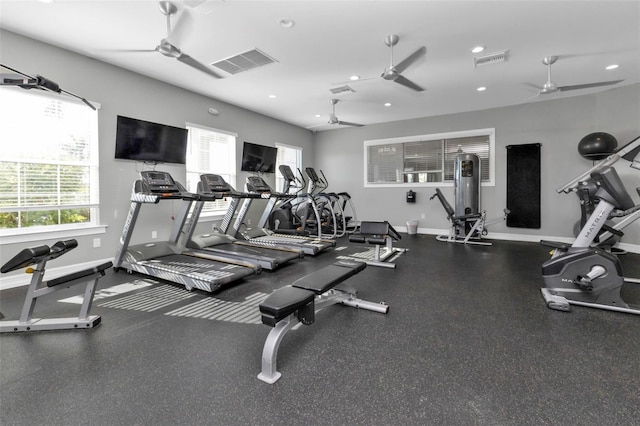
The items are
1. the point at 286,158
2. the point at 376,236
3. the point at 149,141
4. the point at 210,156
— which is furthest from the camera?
the point at 286,158

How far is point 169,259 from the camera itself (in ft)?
13.3

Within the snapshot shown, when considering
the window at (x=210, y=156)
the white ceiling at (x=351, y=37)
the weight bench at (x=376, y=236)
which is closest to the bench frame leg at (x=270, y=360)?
the weight bench at (x=376, y=236)

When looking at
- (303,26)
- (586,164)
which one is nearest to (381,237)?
(303,26)

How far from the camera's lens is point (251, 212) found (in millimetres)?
7121

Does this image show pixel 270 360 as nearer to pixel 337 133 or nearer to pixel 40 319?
pixel 40 319

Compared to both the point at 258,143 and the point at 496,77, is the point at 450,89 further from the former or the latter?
the point at 258,143

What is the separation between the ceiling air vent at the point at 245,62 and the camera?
405 cm

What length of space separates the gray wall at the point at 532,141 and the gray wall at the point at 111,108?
4.62m

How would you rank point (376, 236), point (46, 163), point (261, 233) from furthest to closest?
point (261, 233) < point (376, 236) < point (46, 163)

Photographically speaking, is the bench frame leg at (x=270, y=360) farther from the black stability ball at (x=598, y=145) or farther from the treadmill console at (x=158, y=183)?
the black stability ball at (x=598, y=145)

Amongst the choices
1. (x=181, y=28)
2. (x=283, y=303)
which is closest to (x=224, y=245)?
(x=181, y=28)

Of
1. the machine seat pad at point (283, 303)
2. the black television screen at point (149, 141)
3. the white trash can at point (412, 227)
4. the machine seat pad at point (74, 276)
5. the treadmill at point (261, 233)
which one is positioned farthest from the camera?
the white trash can at point (412, 227)

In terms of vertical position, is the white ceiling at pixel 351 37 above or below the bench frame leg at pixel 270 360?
above

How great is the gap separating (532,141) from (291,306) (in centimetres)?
712
